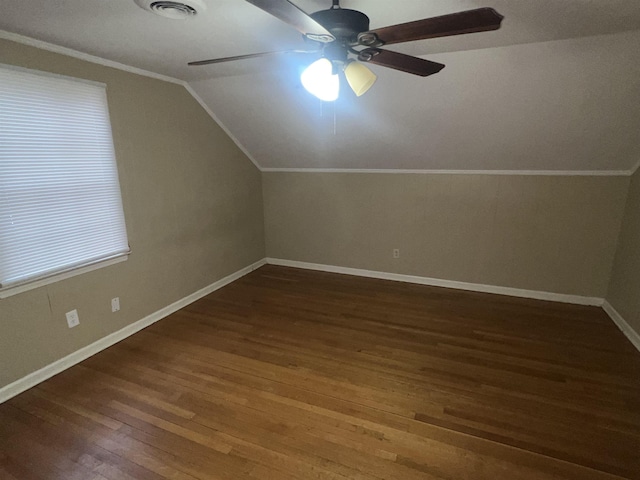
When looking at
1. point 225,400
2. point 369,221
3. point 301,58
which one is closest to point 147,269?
point 225,400

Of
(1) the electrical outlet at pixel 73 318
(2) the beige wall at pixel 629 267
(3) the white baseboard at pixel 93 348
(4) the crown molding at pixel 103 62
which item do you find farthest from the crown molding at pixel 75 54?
(2) the beige wall at pixel 629 267

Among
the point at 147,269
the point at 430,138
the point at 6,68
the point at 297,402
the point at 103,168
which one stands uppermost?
the point at 6,68

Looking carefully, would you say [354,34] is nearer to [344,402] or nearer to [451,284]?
[344,402]

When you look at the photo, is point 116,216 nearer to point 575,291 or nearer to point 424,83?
point 424,83

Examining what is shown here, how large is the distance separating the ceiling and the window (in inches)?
13.2

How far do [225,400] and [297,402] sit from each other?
0.45 meters

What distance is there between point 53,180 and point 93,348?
1.27 m

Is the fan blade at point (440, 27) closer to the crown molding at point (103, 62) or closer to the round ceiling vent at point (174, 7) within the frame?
the round ceiling vent at point (174, 7)

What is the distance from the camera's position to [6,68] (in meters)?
2.00

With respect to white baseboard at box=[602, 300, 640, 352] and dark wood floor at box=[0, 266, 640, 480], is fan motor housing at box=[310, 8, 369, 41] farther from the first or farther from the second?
white baseboard at box=[602, 300, 640, 352]

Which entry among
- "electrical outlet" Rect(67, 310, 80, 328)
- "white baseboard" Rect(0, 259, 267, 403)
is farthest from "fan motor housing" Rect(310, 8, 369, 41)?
"white baseboard" Rect(0, 259, 267, 403)

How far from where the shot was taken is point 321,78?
5.10ft

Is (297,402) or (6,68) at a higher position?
(6,68)

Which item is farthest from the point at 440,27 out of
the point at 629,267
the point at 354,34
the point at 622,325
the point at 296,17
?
the point at 622,325
